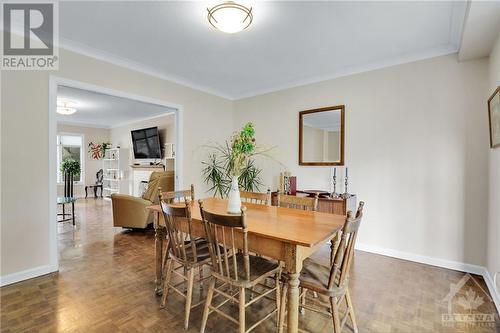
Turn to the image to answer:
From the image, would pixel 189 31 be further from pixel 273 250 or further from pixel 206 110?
pixel 273 250

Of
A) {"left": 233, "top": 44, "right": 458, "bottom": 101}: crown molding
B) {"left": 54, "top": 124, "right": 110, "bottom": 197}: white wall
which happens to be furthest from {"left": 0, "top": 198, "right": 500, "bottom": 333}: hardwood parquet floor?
{"left": 54, "top": 124, "right": 110, "bottom": 197}: white wall

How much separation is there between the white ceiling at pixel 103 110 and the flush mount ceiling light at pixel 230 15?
2311 millimetres

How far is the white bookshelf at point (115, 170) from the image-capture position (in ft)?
25.7

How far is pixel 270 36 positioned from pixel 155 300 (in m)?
2.85

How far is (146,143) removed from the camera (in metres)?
7.02

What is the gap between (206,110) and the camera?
4555 millimetres

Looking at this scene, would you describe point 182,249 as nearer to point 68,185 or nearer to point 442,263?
point 442,263

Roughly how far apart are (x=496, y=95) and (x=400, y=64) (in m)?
1.24

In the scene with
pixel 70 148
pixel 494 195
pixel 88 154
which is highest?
pixel 70 148

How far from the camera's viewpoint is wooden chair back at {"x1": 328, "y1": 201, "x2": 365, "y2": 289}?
1.42 m

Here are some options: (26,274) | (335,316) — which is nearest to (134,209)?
(26,274)

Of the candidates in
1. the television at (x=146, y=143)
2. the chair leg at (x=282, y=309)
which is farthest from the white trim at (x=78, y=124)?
the chair leg at (x=282, y=309)

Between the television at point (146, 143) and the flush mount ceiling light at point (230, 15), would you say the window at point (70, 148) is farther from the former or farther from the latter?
the flush mount ceiling light at point (230, 15)

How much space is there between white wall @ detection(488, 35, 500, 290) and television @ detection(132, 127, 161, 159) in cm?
644
